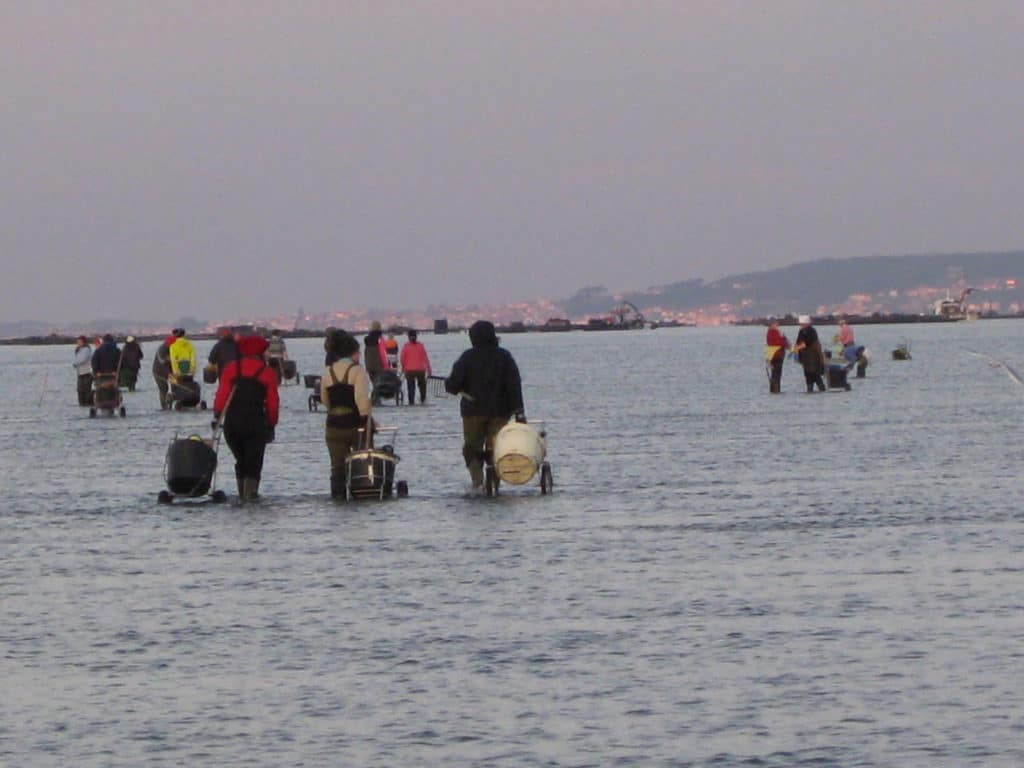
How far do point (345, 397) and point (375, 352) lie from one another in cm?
2200

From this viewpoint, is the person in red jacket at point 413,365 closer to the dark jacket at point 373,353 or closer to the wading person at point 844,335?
the dark jacket at point 373,353

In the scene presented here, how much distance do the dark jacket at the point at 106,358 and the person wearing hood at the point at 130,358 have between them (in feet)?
24.7

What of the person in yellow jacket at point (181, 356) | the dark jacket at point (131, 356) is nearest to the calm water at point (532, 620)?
the person in yellow jacket at point (181, 356)

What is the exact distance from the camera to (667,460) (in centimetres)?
2847

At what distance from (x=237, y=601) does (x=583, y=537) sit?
426 centimetres

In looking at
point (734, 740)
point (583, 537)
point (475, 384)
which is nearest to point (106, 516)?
point (475, 384)

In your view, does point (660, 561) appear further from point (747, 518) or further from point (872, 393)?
point (872, 393)

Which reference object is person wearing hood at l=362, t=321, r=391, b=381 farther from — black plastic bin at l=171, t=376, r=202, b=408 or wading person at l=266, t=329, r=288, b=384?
wading person at l=266, t=329, r=288, b=384

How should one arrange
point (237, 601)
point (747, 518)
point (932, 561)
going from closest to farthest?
point (237, 601) < point (932, 561) < point (747, 518)

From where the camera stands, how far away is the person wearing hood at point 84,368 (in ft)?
161

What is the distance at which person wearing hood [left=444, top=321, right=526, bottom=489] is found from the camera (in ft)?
70.5

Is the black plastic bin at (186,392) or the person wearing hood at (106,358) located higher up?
the person wearing hood at (106,358)

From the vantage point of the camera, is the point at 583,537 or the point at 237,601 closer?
the point at 237,601

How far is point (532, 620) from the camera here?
13180mm
